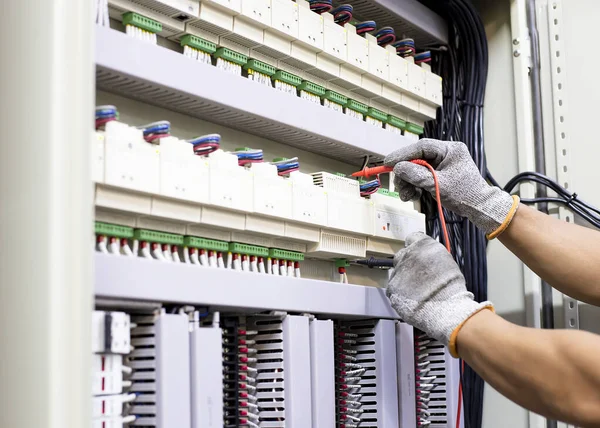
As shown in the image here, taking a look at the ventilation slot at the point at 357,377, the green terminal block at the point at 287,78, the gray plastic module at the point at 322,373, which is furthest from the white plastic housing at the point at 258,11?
the ventilation slot at the point at 357,377

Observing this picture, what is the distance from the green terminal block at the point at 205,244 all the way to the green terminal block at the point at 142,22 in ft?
1.23

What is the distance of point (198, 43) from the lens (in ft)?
4.75

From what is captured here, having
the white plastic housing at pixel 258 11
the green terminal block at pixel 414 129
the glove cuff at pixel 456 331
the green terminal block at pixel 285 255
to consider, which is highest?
the white plastic housing at pixel 258 11

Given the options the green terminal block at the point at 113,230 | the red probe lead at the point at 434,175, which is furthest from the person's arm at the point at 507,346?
the green terminal block at the point at 113,230

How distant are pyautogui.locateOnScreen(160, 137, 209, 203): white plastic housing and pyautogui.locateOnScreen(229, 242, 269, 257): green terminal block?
16 cm

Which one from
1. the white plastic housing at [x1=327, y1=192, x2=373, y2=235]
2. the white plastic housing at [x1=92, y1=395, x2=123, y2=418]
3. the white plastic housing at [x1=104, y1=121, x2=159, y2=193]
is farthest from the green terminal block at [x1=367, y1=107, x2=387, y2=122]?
the white plastic housing at [x1=92, y1=395, x2=123, y2=418]

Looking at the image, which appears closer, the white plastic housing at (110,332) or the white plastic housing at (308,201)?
the white plastic housing at (110,332)

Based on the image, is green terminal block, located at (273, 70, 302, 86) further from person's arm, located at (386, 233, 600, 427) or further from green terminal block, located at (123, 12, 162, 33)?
person's arm, located at (386, 233, 600, 427)

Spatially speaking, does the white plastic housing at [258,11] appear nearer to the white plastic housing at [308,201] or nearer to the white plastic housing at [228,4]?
the white plastic housing at [228,4]

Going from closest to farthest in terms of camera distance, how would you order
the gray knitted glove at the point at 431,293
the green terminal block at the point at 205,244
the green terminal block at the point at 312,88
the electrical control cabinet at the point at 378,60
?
the green terminal block at the point at 205,244, the gray knitted glove at the point at 431,293, the green terminal block at the point at 312,88, the electrical control cabinet at the point at 378,60

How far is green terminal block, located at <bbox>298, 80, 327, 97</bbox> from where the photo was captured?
5.52 ft

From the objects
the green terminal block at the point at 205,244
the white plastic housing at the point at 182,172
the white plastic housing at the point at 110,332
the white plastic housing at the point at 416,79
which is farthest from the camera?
the white plastic housing at the point at 416,79

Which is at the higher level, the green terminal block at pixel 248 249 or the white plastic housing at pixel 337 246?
the white plastic housing at pixel 337 246

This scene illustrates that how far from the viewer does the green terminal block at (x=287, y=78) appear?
1.62m
